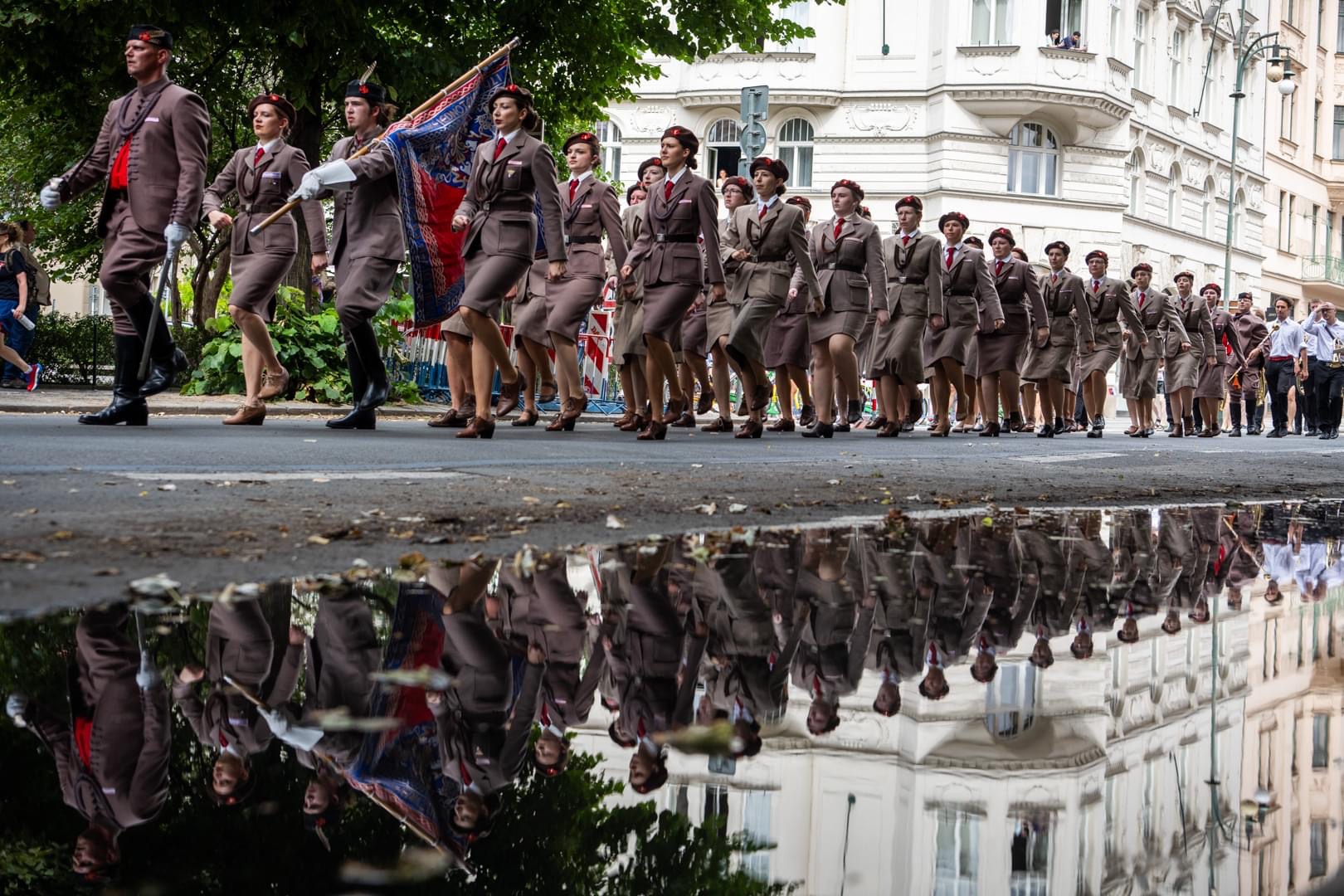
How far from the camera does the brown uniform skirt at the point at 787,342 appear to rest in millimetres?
14820

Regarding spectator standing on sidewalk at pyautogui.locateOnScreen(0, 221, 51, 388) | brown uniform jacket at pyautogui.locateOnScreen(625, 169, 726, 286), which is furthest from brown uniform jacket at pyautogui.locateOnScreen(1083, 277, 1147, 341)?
spectator standing on sidewalk at pyautogui.locateOnScreen(0, 221, 51, 388)

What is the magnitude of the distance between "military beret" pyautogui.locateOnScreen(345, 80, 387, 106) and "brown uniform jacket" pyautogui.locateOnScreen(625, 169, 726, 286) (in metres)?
2.30

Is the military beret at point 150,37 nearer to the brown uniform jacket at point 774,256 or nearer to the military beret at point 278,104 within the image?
the military beret at point 278,104

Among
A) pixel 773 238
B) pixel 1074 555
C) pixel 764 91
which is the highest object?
pixel 764 91

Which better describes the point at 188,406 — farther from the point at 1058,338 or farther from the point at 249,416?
the point at 1058,338

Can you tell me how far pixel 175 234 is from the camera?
29.4 ft

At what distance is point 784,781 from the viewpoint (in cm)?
187

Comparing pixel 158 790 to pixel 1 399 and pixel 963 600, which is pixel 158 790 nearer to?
pixel 963 600

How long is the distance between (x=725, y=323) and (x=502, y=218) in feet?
16.5

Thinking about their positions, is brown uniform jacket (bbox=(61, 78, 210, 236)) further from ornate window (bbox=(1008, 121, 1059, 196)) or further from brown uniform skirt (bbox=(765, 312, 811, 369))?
ornate window (bbox=(1008, 121, 1059, 196))

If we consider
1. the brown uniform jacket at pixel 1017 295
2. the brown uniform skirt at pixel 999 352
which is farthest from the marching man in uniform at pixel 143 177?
the brown uniform skirt at pixel 999 352

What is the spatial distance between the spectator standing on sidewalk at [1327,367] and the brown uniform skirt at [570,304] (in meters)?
14.3

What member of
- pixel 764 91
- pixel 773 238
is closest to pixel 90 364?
pixel 764 91

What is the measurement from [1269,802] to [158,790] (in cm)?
120
